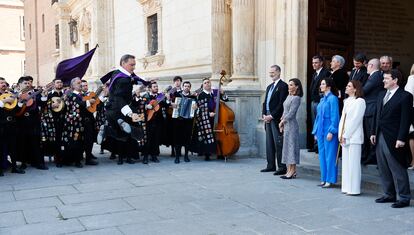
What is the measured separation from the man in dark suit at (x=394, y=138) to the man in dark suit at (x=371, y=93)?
978 mm

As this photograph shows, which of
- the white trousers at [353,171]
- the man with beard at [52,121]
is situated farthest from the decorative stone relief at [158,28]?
the white trousers at [353,171]

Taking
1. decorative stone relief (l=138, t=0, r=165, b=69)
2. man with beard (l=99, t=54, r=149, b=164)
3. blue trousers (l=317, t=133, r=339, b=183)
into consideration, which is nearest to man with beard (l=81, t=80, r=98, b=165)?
man with beard (l=99, t=54, r=149, b=164)

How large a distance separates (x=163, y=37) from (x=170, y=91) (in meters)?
5.23

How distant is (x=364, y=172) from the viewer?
711 cm

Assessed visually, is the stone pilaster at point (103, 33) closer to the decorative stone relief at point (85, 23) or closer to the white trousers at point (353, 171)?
the decorative stone relief at point (85, 23)

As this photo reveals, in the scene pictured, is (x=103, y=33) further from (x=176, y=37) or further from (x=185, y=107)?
(x=185, y=107)

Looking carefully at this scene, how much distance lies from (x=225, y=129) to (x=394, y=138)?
377cm

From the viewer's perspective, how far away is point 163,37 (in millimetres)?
13859

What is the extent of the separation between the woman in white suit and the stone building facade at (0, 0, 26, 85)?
127 feet

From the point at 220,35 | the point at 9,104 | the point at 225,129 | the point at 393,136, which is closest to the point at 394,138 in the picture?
the point at 393,136

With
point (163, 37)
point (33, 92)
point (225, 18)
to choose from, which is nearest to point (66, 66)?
point (33, 92)

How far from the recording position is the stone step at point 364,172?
20.6 ft

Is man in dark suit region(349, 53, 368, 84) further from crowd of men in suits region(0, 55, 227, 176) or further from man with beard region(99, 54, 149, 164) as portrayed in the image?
man with beard region(99, 54, 149, 164)

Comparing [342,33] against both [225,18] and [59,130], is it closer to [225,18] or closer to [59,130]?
[225,18]
